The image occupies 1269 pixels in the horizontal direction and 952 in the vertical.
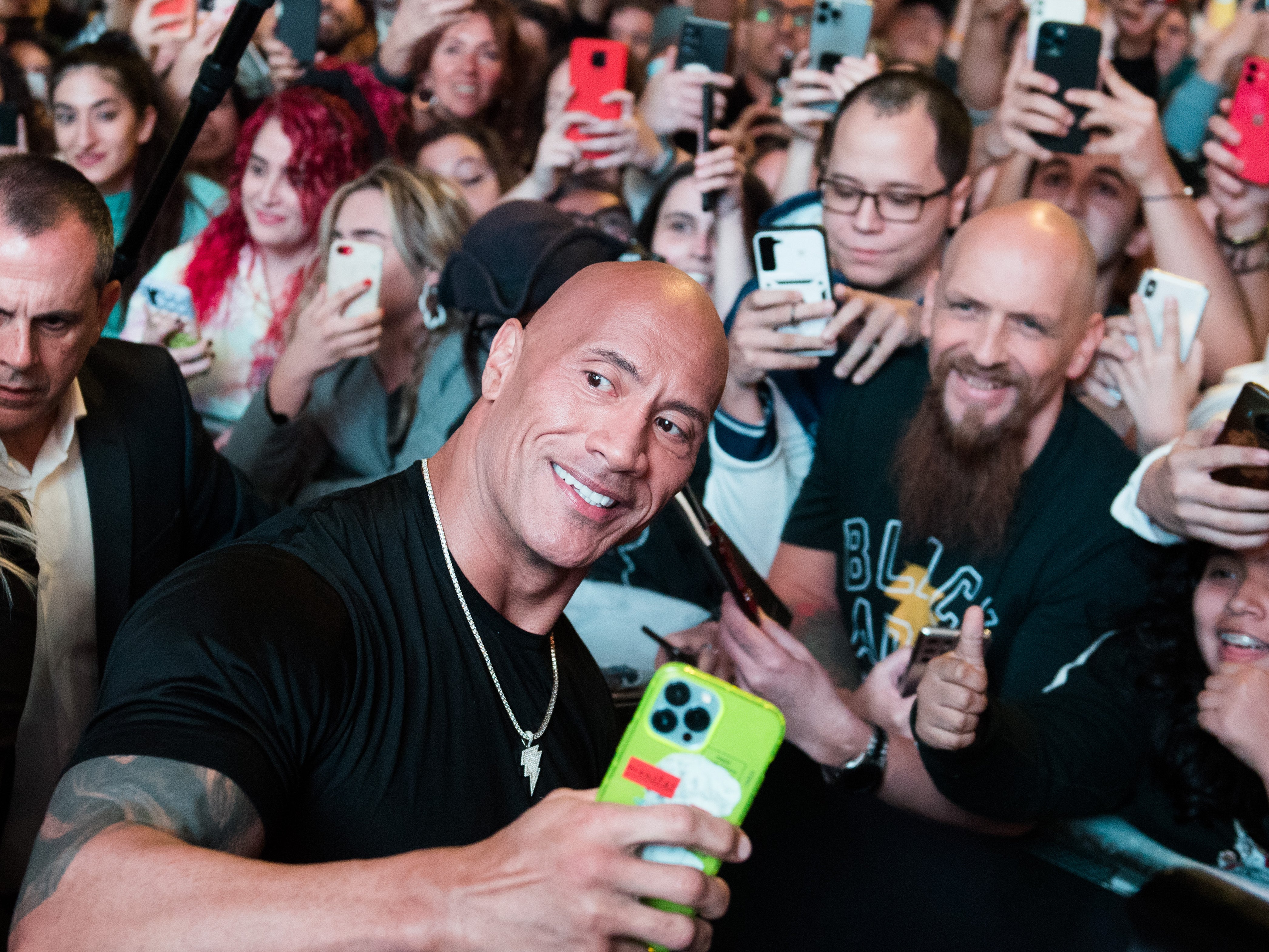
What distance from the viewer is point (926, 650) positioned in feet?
6.88

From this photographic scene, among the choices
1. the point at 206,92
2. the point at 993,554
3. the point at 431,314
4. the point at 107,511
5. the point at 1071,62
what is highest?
the point at 206,92

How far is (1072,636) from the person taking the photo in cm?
229

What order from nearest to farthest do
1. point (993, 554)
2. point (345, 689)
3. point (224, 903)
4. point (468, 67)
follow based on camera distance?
point (224, 903) → point (345, 689) → point (993, 554) → point (468, 67)

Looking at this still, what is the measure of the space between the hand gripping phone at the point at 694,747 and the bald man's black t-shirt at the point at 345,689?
0.31 m

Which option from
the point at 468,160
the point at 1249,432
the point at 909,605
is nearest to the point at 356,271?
the point at 468,160

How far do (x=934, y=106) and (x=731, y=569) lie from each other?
1.61 meters

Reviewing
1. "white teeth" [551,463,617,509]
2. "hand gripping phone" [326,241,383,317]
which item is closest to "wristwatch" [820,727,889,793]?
"white teeth" [551,463,617,509]

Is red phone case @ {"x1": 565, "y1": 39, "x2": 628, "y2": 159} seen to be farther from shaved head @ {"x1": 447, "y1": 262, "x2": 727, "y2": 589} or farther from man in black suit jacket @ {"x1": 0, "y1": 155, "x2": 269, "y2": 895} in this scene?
shaved head @ {"x1": 447, "y1": 262, "x2": 727, "y2": 589}

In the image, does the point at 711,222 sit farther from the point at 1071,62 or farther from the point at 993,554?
the point at 993,554

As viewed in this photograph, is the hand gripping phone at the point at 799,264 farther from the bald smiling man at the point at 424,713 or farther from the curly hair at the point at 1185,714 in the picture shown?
the bald smiling man at the point at 424,713

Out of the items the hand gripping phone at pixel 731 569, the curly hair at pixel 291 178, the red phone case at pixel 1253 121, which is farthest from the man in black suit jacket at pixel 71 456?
the red phone case at pixel 1253 121

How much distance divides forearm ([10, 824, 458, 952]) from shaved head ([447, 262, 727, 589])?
513 millimetres

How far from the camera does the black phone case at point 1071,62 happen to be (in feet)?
9.71

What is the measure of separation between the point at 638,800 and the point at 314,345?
2.18 meters
